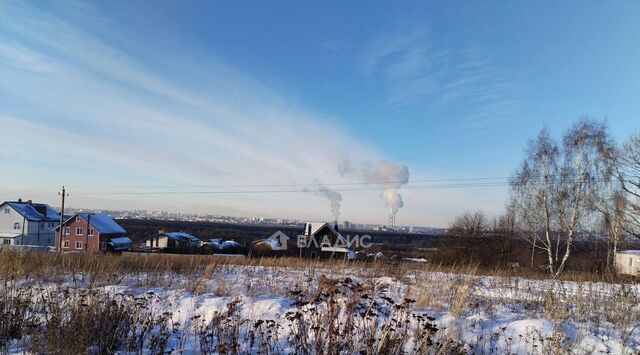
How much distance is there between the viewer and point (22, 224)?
60188 mm

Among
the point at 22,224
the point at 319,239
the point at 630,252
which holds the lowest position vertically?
the point at 22,224

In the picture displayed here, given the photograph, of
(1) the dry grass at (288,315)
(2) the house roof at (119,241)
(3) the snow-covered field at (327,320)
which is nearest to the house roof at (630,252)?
(1) the dry grass at (288,315)

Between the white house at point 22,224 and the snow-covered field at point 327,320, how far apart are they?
65.2 m

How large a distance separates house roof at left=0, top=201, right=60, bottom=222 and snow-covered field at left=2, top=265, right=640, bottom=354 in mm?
66359

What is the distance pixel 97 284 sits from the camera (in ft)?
24.0

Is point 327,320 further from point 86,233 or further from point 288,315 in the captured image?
point 86,233

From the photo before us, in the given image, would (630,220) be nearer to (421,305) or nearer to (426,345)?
(421,305)

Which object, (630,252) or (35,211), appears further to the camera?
(35,211)

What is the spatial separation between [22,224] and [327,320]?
72.0 metres

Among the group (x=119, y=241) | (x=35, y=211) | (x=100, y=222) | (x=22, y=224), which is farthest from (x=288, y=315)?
(x=35, y=211)

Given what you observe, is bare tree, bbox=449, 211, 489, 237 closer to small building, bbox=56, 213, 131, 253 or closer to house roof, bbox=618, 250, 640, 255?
house roof, bbox=618, 250, 640, 255

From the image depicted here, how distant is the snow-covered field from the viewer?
3877 mm

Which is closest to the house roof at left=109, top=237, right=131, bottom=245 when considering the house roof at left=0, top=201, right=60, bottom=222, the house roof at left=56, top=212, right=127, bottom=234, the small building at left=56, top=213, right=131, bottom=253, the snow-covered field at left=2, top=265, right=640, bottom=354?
the small building at left=56, top=213, right=131, bottom=253

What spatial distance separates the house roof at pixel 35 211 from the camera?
199ft
